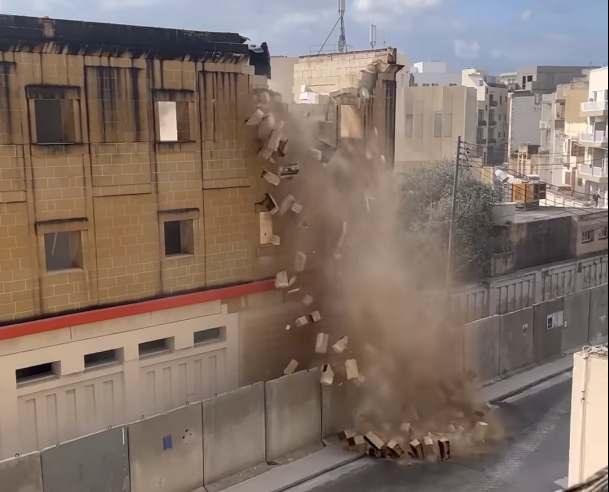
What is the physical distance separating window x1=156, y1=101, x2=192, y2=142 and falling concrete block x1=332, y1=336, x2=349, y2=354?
480 cm

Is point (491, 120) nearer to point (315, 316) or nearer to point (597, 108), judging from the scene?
point (315, 316)

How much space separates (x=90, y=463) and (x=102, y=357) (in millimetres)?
2372

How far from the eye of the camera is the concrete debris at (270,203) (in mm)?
13266

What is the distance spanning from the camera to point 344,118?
48.2ft

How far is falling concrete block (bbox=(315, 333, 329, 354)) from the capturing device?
43.9 feet

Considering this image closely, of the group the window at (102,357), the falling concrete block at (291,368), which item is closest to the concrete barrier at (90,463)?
the window at (102,357)

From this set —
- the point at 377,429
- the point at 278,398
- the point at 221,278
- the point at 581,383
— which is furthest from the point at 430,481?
the point at 221,278

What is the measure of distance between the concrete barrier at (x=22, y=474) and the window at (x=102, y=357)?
2.57 metres

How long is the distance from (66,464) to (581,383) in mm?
6969

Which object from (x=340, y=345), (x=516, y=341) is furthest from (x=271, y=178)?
(x=516, y=341)

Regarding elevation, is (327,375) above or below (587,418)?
below

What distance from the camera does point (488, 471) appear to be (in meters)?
12.4

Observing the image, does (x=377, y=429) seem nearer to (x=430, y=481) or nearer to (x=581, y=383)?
(x=430, y=481)

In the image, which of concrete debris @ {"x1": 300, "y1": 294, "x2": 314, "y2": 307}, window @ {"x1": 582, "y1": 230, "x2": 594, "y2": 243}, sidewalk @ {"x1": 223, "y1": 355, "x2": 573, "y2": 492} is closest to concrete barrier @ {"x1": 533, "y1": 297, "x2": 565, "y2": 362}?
sidewalk @ {"x1": 223, "y1": 355, "x2": 573, "y2": 492}
